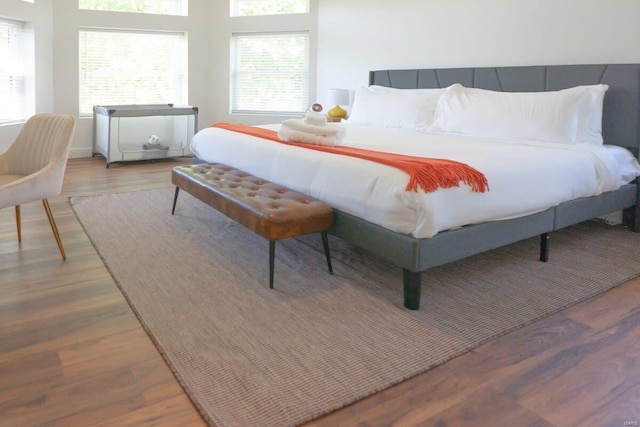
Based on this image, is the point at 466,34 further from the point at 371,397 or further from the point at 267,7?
the point at 371,397

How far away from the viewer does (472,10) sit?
4.55m

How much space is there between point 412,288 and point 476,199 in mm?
549

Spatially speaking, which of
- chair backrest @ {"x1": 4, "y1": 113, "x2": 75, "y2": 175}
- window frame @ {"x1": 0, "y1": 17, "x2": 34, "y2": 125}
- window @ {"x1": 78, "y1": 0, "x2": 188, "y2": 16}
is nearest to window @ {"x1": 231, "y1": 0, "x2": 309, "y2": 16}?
window @ {"x1": 78, "y1": 0, "x2": 188, "y2": 16}

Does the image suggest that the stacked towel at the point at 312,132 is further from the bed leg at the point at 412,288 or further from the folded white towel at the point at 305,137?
the bed leg at the point at 412,288

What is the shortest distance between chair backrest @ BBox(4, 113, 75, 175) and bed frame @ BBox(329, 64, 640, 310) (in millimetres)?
1744

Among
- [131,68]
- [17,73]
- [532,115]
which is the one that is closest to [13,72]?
[17,73]

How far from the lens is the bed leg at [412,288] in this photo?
7.66 feet

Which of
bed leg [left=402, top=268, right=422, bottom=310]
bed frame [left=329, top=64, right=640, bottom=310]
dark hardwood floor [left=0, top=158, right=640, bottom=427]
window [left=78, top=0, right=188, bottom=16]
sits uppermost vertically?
window [left=78, top=0, right=188, bottom=16]

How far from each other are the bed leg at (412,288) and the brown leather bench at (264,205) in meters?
0.55

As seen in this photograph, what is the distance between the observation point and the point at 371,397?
171 centimetres

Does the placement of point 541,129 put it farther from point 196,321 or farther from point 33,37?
point 33,37

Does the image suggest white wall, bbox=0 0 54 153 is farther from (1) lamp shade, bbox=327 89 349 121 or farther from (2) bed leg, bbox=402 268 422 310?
(2) bed leg, bbox=402 268 422 310

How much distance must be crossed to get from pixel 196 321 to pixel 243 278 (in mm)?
529

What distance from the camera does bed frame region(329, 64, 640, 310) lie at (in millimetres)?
2348
